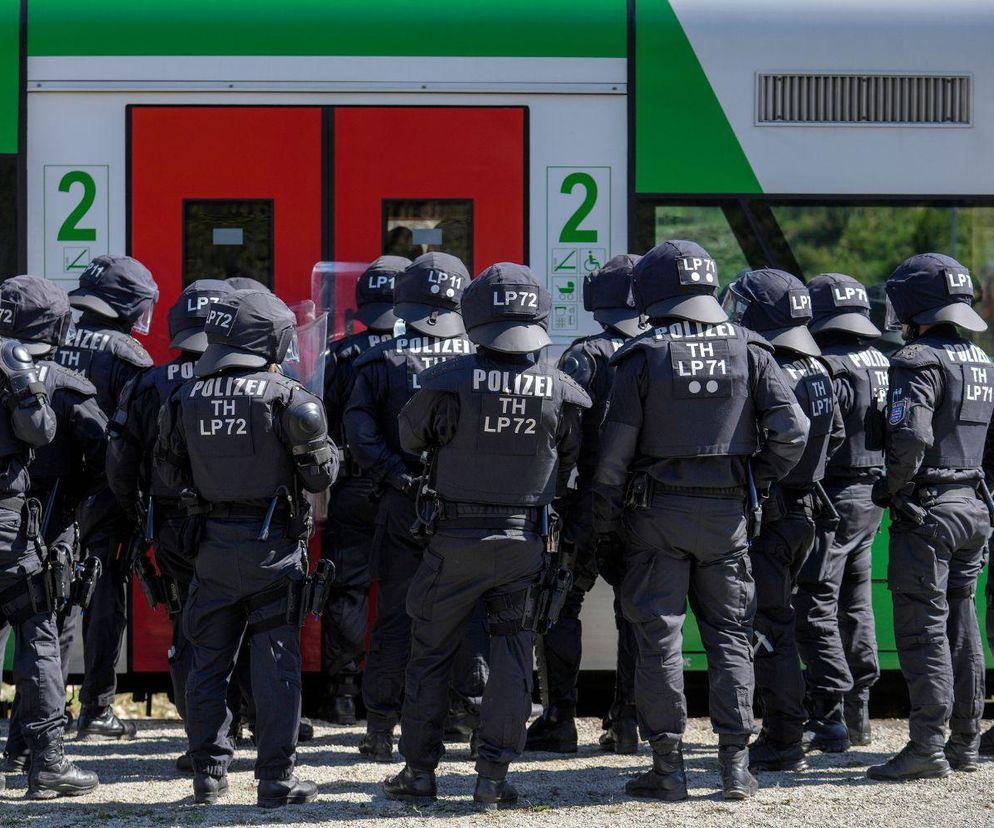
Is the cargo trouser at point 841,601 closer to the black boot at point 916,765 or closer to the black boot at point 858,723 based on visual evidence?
the black boot at point 858,723

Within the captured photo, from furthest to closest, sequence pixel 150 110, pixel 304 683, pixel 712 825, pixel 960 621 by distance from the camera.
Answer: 1. pixel 304 683
2. pixel 150 110
3. pixel 960 621
4. pixel 712 825

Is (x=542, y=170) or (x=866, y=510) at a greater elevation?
(x=542, y=170)

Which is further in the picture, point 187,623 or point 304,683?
point 304,683

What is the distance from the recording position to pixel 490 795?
5.12 m

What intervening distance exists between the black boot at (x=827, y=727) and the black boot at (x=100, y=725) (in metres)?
→ 2.91

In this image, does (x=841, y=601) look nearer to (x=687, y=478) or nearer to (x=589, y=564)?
(x=589, y=564)

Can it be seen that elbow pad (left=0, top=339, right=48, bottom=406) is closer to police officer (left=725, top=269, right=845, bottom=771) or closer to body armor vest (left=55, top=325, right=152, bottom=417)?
body armor vest (left=55, top=325, right=152, bottom=417)

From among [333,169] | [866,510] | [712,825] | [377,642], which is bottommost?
[712,825]

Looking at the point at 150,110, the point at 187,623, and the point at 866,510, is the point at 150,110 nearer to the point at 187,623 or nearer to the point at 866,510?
the point at 187,623

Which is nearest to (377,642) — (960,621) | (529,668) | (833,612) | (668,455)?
(529,668)

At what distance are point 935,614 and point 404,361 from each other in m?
2.25

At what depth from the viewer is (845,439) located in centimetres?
595

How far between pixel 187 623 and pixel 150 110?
233 cm

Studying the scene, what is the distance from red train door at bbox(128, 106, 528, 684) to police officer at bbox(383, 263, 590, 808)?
45.5 inches
